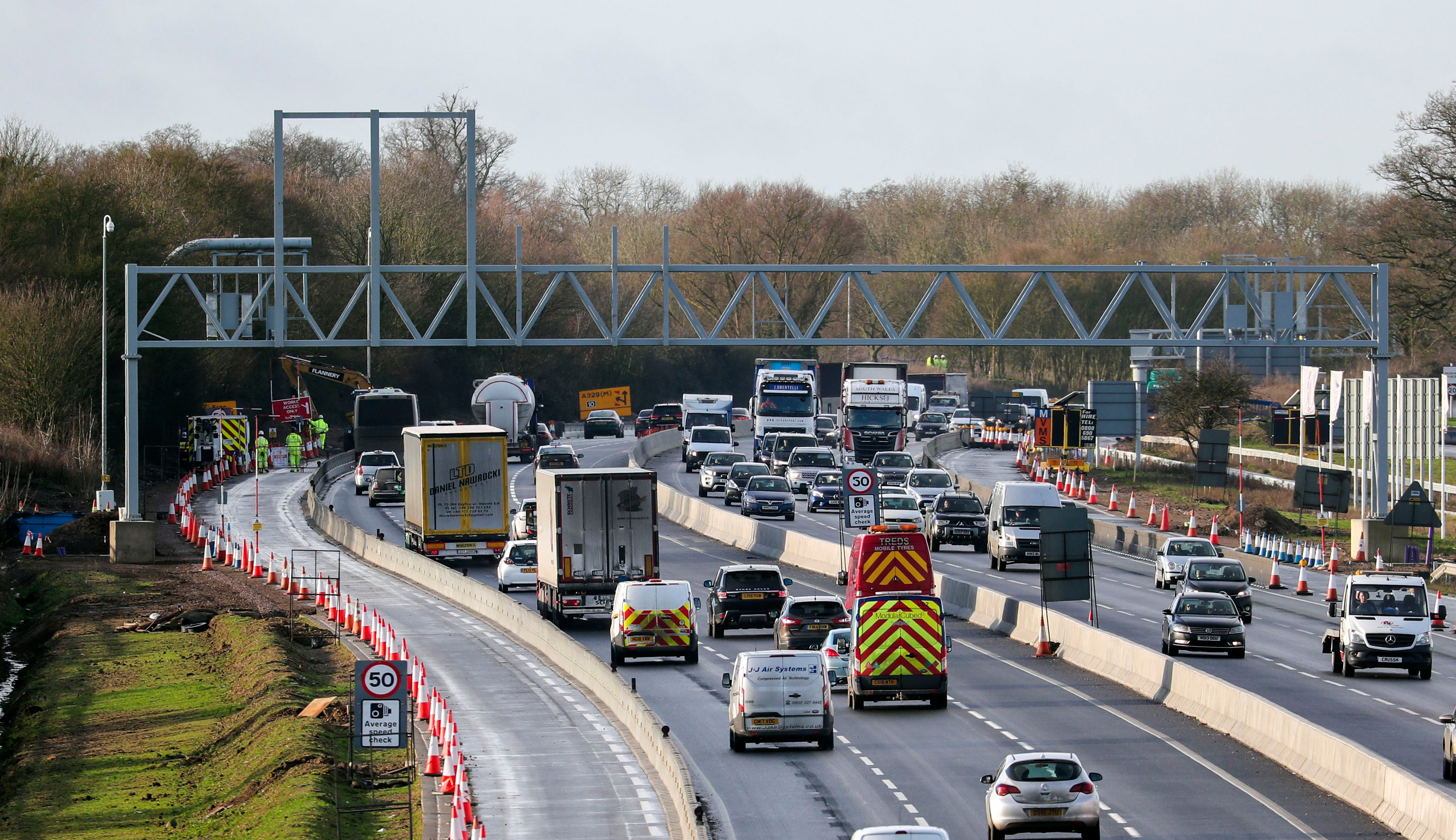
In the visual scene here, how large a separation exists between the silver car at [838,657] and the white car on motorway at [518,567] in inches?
621

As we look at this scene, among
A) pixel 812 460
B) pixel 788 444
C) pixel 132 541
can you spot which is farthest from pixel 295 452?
pixel 132 541

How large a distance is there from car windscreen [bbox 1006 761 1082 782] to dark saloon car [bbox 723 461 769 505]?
46814mm

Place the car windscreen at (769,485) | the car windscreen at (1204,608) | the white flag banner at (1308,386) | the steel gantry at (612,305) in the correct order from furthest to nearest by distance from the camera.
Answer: the car windscreen at (769,485), the white flag banner at (1308,386), the steel gantry at (612,305), the car windscreen at (1204,608)

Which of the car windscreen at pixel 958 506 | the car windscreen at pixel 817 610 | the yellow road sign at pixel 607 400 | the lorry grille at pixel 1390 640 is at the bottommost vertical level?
the lorry grille at pixel 1390 640

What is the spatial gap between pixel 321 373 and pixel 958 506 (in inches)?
1844

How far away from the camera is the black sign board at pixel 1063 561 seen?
34188mm

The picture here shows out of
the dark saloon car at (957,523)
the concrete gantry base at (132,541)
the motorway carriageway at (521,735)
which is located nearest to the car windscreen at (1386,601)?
the motorway carriageway at (521,735)

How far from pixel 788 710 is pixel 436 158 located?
352 feet

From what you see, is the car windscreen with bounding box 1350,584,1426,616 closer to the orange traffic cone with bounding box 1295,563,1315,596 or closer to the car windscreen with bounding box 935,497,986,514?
the orange traffic cone with bounding box 1295,563,1315,596

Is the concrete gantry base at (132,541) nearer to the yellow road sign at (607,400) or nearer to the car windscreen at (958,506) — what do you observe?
Result: the car windscreen at (958,506)

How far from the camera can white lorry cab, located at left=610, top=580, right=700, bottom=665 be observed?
32844 millimetres

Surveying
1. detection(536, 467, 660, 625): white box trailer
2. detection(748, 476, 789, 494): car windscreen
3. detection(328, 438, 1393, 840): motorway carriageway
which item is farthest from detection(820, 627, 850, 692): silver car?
detection(748, 476, 789, 494): car windscreen

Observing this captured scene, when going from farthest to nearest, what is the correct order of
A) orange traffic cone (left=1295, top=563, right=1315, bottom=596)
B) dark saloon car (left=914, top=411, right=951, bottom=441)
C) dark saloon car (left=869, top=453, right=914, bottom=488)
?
dark saloon car (left=914, top=411, right=951, bottom=441) → dark saloon car (left=869, top=453, right=914, bottom=488) → orange traffic cone (left=1295, top=563, right=1315, bottom=596)

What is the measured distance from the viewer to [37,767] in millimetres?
29219
